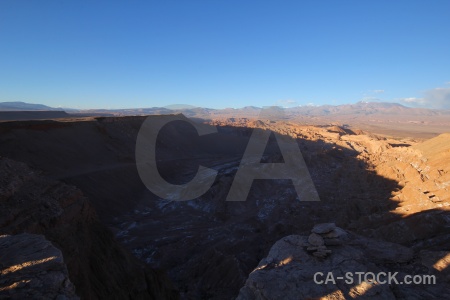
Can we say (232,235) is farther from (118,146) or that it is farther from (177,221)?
(118,146)

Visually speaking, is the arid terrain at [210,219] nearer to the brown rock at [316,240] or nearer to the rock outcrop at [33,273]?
the rock outcrop at [33,273]

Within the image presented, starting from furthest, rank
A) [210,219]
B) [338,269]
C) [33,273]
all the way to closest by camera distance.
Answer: [210,219] < [338,269] < [33,273]

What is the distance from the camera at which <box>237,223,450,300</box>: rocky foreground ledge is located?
605 centimetres

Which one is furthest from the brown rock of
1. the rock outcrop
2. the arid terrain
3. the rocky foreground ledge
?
the rock outcrop

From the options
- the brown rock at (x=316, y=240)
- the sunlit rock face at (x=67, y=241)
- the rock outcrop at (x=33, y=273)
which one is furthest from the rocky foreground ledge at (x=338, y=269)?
the sunlit rock face at (x=67, y=241)

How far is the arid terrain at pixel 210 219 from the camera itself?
290 inches

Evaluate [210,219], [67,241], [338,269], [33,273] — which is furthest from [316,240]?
[210,219]

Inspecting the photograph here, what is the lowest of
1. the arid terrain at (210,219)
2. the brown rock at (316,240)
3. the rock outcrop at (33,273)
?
the arid terrain at (210,219)

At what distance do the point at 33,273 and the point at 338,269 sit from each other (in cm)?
642

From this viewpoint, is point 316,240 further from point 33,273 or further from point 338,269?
point 33,273

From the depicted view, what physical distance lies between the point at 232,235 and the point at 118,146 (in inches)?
775

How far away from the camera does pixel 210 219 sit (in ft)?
61.6

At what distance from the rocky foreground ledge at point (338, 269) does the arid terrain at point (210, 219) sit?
39 mm

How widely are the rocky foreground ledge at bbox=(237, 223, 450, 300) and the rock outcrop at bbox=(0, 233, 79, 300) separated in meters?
3.86
